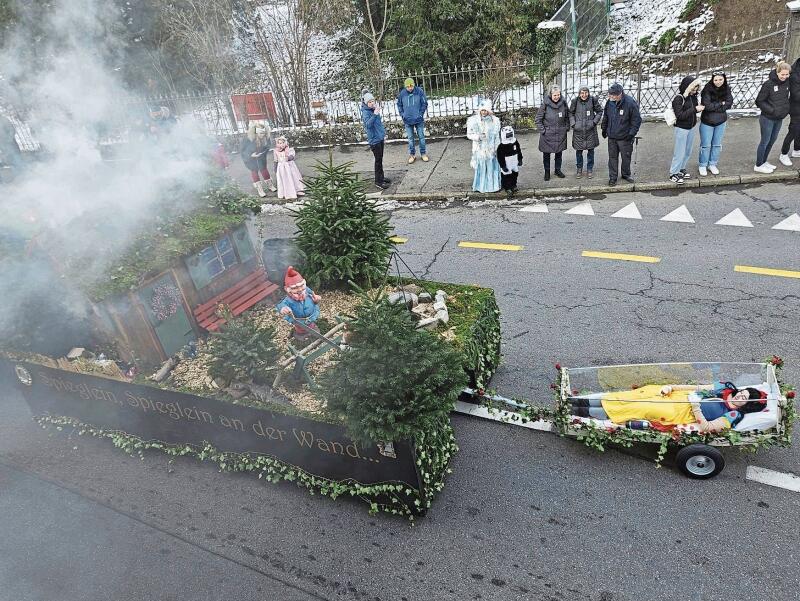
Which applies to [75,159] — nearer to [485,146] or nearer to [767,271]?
[485,146]

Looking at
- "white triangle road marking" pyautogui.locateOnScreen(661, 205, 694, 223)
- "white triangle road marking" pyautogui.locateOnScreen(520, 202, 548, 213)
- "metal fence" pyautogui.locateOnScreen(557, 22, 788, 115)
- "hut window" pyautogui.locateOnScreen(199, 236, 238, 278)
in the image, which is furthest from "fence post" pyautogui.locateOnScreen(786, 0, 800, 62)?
"hut window" pyautogui.locateOnScreen(199, 236, 238, 278)

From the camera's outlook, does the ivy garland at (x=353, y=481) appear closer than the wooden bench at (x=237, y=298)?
Yes

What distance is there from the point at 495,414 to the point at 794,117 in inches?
293

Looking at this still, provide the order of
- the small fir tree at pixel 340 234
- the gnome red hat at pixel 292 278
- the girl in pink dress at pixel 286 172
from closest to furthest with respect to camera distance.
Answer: the gnome red hat at pixel 292 278, the small fir tree at pixel 340 234, the girl in pink dress at pixel 286 172

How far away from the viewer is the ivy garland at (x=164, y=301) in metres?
5.46

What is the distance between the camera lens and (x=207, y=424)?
5.11 metres

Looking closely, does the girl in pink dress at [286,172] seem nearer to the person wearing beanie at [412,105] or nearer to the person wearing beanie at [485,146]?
the person wearing beanie at [412,105]

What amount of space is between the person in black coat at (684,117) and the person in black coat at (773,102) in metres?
0.91

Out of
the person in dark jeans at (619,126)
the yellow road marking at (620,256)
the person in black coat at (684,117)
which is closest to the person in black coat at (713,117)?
the person in black coat at (684,117)

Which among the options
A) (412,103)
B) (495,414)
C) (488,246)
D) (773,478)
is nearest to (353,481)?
(495,414)

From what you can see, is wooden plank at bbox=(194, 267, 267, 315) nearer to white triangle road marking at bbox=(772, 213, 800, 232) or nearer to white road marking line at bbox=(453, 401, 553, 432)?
white road marking line at bbox=(453, 401, 553, 432)

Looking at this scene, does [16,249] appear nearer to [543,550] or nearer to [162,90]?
[543,550]

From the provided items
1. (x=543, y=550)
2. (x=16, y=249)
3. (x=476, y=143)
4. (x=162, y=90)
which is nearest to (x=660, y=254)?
(x=476, y=143)

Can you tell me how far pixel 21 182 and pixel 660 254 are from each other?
774 cm
